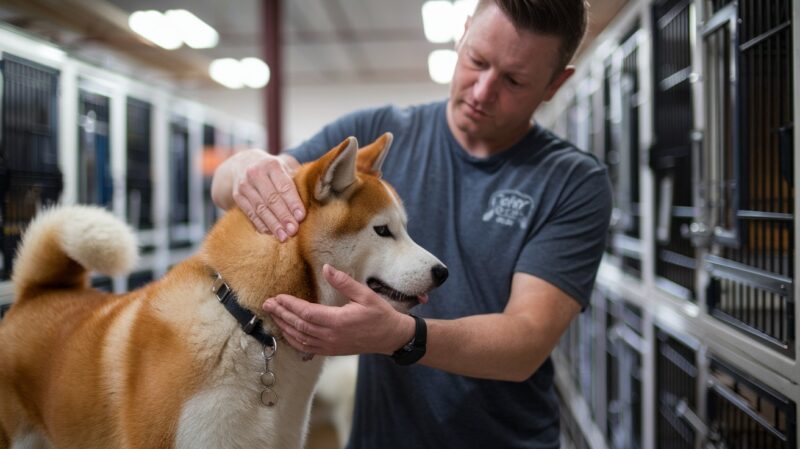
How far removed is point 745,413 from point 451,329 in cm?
96

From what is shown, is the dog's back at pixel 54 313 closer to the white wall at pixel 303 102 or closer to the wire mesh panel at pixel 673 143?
the wire mesh panel at pixel 673 143

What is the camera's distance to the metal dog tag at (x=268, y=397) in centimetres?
102

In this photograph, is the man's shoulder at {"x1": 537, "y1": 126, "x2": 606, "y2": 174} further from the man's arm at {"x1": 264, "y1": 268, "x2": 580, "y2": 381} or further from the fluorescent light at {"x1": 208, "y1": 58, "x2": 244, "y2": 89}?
the fluorescent light at {"x1": 208, "y1": 58, "x2": 244, "y2": 89}

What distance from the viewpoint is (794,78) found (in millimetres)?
1121

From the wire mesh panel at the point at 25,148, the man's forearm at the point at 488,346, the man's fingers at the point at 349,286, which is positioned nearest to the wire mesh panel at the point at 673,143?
the man's forearm at the point at 488,346

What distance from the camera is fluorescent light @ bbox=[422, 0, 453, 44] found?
17.2 ft

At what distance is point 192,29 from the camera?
5734 millimetres

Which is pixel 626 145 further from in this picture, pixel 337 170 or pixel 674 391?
pixel 337 170

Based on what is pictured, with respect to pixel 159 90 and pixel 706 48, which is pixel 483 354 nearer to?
pixel 706 48

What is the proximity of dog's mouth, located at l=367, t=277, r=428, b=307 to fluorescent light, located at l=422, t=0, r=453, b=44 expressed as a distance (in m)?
4.45

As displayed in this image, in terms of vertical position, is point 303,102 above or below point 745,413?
above

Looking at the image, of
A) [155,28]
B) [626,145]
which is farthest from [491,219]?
[155,28]

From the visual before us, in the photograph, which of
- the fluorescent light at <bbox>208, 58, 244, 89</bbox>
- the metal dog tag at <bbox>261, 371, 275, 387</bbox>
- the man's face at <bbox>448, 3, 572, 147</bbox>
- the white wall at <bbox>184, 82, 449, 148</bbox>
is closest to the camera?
the metal dog tag at <bbox>261, 371, 275, 387</bbox>

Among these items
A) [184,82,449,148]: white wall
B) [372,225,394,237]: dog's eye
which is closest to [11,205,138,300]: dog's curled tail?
[372,225,394,237]: dog's eye
